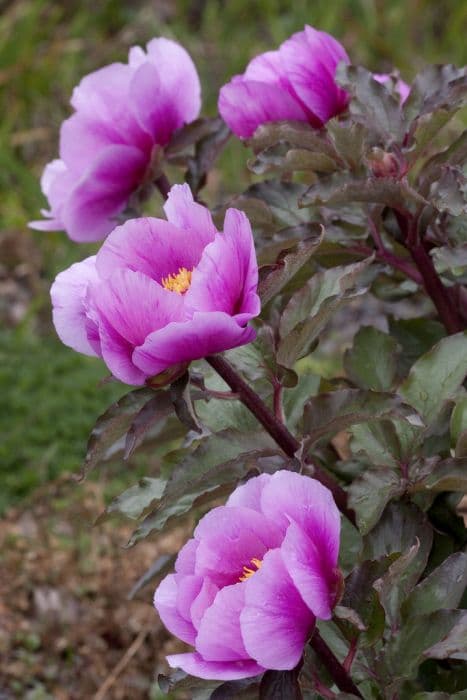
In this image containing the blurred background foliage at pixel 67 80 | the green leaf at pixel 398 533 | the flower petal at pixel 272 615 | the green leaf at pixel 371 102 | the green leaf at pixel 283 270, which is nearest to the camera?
the flower petal at pixel 272 615

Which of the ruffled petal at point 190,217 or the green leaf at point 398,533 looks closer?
the ruffled petal at point 190,217

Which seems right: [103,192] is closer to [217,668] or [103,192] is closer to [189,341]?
[189,341]

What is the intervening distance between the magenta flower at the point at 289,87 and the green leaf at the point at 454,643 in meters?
0.48

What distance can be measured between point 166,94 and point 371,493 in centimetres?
46

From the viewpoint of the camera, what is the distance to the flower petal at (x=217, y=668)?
728 mm

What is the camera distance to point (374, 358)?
41.9 inches

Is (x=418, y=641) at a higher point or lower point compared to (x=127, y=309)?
lower

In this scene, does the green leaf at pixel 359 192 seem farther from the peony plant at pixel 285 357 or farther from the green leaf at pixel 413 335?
the green leaf at pixel 413 335

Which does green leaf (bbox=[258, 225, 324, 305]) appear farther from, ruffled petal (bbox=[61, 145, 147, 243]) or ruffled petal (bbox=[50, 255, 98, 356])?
ruffled petal (bbox=[61, 145, 147, 243])

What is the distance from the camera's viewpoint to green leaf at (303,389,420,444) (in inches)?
32.6

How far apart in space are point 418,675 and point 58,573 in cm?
112

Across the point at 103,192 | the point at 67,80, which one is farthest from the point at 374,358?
the point at 67,80

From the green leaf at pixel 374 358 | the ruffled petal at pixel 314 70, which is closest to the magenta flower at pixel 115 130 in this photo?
the ruffled petal at pixel 314 70

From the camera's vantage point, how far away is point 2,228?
349cm
